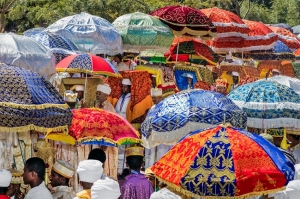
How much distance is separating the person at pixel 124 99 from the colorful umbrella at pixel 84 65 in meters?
0.96

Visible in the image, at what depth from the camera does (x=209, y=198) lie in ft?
21.9

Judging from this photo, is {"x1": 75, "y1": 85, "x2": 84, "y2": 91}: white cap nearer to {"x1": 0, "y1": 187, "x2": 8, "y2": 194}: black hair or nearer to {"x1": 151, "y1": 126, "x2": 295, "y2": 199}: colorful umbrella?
{"x1": 0, "y1": 187, "x2": 8, "y2": 194}: black hair

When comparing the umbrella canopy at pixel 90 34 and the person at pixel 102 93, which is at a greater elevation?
the umbrella canopy at pixel 90 34

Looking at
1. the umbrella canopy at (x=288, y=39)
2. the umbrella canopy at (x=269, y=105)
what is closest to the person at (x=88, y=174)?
the umbrella canopy at (x=269, y=105)

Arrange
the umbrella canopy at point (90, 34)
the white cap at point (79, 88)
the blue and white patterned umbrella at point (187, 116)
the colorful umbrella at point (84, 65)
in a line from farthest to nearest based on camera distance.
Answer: the umbrella canopy at point (90, 34) → the white cap at point (79, 88) → the colorful umbrella at point (84, 65) → the blue and white patterned umbrella at point (187, 116)

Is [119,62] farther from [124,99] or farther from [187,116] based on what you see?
[187,116]

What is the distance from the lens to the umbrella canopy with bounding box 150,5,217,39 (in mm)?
15648

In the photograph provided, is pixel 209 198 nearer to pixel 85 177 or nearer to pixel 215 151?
pixel 215 151

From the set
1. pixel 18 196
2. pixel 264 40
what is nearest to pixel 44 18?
pixel 264 40

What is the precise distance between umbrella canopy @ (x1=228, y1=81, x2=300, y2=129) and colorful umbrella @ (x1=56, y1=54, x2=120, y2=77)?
2384mm

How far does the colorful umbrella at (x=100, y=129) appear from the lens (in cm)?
949

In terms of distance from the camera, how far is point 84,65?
12.2m

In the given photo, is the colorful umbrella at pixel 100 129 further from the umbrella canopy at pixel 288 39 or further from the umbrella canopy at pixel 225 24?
the umbrella canopy at pixel 288 39

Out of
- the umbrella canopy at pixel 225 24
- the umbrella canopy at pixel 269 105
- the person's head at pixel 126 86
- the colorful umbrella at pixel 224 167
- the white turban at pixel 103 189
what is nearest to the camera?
the colorful umbrella at pixel 224 167
